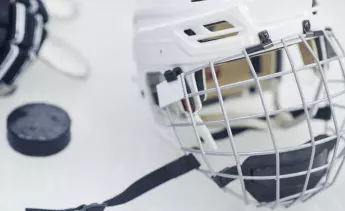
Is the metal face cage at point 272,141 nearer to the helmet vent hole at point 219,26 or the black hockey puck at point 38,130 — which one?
the helmet vent hole at point 219,26

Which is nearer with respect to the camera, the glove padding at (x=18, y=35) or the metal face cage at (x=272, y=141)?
the metal face cage at (x=272, y=141)

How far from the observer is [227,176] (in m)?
0.72

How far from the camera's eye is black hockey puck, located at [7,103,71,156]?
2.75 ft

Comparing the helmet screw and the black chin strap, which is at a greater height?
the helmet screw

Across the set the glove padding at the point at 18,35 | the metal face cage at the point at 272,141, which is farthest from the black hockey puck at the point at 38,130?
the metal face cage at the point at 272,141

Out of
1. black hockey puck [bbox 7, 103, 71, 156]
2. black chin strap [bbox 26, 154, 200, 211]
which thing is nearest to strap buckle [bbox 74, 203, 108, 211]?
black chin strap [bbox 26, 154, 200, 211]

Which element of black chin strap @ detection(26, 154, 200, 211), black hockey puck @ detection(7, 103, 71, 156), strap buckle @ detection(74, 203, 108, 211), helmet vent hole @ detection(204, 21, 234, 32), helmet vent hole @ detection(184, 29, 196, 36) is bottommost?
black chin strap @ detection(26, 154, 200, 211)

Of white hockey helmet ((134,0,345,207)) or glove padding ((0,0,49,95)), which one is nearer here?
white hockey helmet ((134,0,345,207))

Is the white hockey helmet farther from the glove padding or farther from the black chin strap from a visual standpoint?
the glove padding

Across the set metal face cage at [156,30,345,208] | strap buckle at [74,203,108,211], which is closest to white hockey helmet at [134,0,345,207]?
metal face cage at [156,30,345,208]

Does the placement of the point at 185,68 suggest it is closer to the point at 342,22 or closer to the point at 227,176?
the point at 227,176

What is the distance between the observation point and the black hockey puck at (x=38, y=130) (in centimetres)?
84

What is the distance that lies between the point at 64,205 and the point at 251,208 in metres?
0.24

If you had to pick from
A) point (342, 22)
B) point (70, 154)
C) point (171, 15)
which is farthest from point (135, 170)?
point (342, 22)
